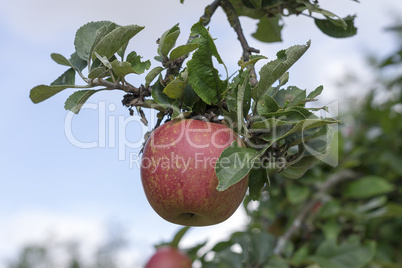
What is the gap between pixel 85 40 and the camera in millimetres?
942

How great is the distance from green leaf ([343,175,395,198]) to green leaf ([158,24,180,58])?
184 centimetres

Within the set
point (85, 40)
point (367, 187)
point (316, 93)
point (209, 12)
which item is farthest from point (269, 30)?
point (367, 187)

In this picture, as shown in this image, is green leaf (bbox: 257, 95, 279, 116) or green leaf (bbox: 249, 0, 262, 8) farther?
green leaf (bbox: 249, 0, 262, 8)

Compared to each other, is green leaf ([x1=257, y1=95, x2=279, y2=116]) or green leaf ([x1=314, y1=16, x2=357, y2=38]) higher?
green leaf ([x1=257, y1=95, x2=279, y2=116])

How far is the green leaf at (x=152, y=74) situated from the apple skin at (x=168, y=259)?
34.6 inches

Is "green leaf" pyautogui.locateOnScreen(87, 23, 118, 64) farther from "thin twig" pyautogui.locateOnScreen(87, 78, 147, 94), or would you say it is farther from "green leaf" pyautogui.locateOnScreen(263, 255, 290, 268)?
"green leaf" pyautogui.locateOnScreen(263, 255, 290, 268)

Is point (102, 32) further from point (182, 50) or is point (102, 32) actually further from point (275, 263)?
point (275, 263)

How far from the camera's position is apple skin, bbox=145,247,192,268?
5.23 ft

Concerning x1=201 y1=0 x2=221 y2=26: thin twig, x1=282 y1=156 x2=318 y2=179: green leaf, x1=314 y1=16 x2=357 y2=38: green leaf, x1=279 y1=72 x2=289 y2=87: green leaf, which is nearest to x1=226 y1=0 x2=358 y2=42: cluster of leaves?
x1=314 y1=16 x2=357 y2=38: green leaf

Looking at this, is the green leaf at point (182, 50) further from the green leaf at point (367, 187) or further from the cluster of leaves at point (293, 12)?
the green leaf at point (367, 187)

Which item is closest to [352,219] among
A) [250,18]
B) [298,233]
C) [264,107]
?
[298,233]

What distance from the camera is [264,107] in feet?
2.86

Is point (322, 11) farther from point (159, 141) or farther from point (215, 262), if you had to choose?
point (215, 262)

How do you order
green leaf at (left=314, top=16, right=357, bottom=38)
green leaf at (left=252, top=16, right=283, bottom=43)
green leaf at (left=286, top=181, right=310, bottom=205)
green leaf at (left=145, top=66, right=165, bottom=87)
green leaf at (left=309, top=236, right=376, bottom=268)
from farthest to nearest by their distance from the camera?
green leaf at (left=286, top=181, right=310, bottom=205)
green leaf at (left=309, top=236, right=376, bottom=268)
green leaf at (left=252, top=16, right=283, bottom=43)
green leaf at (left=314, top=16, right=357, bottom=38)
green leaf at (left=145, top=66, right=165, bottom=87)
